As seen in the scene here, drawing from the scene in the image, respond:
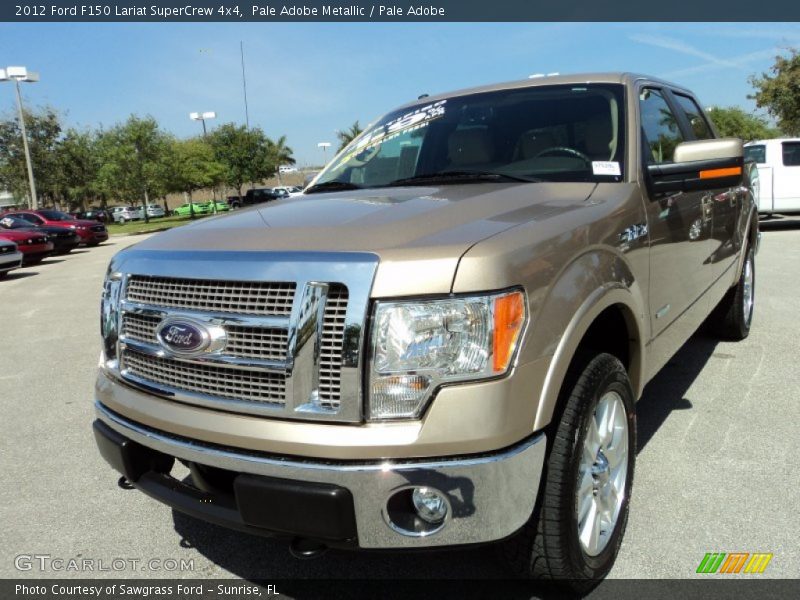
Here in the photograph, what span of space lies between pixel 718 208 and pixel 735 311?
159 centimetres

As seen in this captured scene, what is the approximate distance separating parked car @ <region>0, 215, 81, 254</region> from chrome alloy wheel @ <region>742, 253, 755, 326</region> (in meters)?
18.2

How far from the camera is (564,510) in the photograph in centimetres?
200

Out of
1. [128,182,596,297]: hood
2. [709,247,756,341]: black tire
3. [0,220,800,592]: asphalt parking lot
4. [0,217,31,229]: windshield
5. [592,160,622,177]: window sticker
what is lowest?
[0,220,800,592]: asphalt parking lot

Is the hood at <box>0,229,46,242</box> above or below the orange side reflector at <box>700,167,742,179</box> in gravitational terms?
below

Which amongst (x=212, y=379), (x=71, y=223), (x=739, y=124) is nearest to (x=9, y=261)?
(x=71, y=223)

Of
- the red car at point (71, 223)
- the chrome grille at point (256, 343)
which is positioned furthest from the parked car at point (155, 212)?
Answer: the chrome grille at point (256, 343)

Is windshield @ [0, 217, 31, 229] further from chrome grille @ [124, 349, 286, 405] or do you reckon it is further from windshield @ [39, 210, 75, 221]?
chrome grille @ [124, 349, 286, 405]

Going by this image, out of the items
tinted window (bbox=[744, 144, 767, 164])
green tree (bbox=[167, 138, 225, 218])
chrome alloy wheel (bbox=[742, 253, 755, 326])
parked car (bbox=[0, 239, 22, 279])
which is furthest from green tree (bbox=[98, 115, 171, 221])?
chrome alloy wheel (bbox=[742, 253, 755, 326])

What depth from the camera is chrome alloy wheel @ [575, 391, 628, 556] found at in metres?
2.22

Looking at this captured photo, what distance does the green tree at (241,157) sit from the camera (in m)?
44.2

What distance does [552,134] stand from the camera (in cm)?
308

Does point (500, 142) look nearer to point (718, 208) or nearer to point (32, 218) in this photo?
point (718, 208)

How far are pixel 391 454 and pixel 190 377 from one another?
0.76m

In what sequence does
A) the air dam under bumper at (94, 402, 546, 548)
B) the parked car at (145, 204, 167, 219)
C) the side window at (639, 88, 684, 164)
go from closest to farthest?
the air dam under bumper at (94, 402, 546, 548) → the side window at (639, 88, 684, 164) → the parked car at (145, 204, 167, 219)
